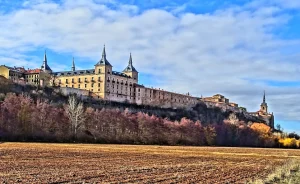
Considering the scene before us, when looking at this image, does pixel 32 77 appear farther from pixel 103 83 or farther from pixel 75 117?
pixel 75 117

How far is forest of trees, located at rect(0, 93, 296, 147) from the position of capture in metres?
93.4

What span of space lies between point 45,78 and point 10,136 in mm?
87830

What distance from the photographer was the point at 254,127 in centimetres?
16150

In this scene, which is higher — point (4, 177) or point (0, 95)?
point (0, 95)

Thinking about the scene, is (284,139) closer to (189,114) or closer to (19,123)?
(189,114)

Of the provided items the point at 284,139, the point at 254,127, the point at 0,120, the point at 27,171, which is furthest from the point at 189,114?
the point at 27,171

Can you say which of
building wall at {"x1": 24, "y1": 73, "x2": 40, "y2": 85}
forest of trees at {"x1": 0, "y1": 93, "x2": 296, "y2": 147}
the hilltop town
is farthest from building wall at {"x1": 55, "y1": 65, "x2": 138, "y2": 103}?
forest of trees at {"x1": 0, "y1": 93, "x2": 296, "y2": 147}

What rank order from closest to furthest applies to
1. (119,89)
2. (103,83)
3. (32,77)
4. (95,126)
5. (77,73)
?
(95,126) → (103,83) → (32,77) → (119,89) → (77,73)

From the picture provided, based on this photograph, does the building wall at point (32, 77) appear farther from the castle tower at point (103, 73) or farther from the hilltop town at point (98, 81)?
the castle tower at point (103, 73)

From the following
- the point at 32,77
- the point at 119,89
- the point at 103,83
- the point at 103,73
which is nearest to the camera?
the point at 103,83

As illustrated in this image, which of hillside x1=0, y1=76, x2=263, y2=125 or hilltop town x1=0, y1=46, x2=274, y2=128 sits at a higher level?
hilltop town x1=0, y1=46, x2=274, y2=128

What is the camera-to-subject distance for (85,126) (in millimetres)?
106250

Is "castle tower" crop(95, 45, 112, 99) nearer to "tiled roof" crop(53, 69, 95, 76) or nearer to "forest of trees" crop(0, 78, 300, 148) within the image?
"tiled roof" crop(53, 69, 95, 76)

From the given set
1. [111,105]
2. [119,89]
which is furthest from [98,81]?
[111,105]
